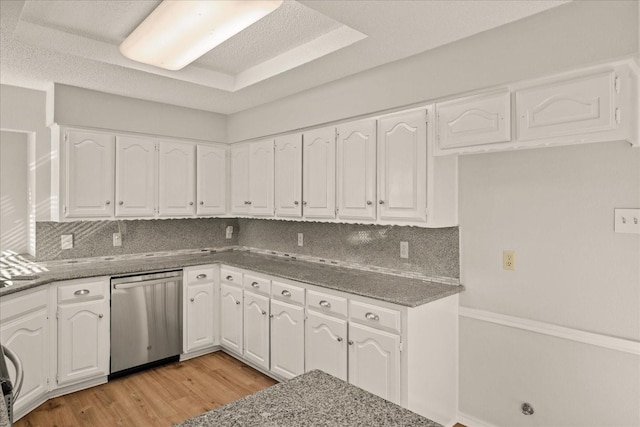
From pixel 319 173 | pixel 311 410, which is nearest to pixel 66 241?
pixel 319 173

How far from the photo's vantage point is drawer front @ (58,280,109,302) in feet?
10.0

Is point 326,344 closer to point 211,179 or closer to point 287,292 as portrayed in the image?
point 287,292

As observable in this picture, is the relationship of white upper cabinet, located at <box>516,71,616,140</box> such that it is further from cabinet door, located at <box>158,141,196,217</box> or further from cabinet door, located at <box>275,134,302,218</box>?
cabinet door, located at <box>158,141,196,217</box>

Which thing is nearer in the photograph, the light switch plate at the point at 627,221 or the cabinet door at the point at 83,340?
the light switch plate at the point at 627,221

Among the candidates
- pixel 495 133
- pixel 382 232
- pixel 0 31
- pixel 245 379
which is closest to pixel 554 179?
pixel 495 133

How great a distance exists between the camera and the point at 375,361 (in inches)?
96.0

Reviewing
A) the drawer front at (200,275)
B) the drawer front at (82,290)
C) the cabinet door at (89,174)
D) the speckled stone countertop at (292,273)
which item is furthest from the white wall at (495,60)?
the drawer front at (82,290)

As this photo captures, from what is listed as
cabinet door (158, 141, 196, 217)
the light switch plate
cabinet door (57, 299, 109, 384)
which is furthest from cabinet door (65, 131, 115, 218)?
the light switch plate

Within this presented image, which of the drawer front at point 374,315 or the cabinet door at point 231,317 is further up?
the drawer front at point 374,315

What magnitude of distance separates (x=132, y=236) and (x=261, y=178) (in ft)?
4.75

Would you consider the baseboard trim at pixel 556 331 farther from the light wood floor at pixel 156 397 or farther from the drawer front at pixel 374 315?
the light wood floor at pixel 156 397

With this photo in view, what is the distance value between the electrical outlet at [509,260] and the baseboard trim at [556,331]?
12.1 inches

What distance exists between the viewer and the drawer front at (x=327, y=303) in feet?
8.70

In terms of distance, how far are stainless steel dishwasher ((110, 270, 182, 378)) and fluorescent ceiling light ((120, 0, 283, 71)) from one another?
190 centimetres
